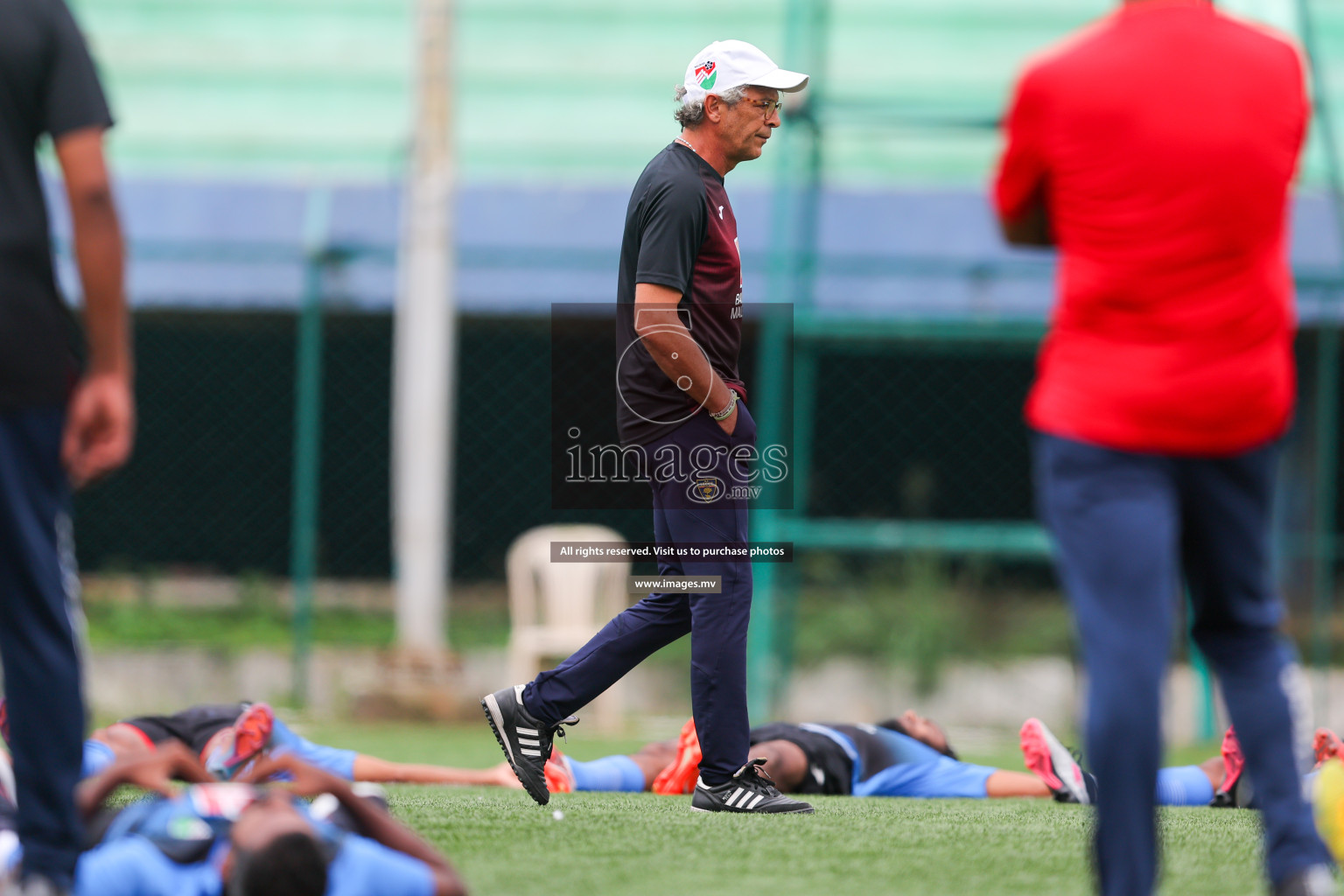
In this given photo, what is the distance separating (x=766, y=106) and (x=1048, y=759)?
7.10 ft

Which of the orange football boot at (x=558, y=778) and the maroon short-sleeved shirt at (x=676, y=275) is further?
the orange football boot at (x=558, y=778)

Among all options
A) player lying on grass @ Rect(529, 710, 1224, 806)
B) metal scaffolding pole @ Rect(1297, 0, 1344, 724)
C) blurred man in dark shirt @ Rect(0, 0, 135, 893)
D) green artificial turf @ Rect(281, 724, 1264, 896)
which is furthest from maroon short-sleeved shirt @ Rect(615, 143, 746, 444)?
metal scaffolding pole @ Rect(1297, 0, 1344, 724)

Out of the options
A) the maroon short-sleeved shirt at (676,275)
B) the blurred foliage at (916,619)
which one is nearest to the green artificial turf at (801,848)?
the maroon short-sleeved shirt at (676,275)

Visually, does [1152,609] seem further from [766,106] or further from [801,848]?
[766,106]

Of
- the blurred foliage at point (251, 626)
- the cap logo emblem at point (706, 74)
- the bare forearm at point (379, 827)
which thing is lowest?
the blurred foliage at point (251, 626)

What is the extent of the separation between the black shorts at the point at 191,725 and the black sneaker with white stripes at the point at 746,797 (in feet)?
5.09


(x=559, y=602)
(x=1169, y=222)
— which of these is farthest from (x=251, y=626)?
(x=1169, y=222)

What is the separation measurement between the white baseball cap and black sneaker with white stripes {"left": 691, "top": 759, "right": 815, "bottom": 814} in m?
1.87

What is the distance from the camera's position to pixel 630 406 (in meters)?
4.29

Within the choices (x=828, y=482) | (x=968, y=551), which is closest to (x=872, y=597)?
(x=968, y=551)

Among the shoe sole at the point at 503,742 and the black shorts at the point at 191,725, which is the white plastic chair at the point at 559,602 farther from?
the shoe sole at the point at 503,742

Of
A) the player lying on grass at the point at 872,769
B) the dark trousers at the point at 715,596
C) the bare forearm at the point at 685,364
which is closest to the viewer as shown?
the bare forearm at the point at 685,364

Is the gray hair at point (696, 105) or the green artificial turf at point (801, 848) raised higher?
the gray hair at point (696, 105)

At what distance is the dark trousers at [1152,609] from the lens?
2.40m
